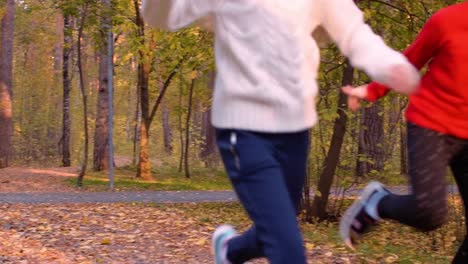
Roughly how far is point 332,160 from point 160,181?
40.0 feet

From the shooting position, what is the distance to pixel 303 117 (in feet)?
10.7

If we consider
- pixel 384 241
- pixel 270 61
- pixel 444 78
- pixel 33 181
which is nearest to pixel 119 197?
pixel 33 181

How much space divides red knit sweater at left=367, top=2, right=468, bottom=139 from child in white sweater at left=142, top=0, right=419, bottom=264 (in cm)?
48

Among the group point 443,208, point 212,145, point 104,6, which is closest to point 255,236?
point 443,208

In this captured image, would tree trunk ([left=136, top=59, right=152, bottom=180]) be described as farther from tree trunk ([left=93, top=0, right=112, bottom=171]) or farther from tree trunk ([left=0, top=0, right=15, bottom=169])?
tree trunk ([left=0, top=0, right=15, bottom=169])

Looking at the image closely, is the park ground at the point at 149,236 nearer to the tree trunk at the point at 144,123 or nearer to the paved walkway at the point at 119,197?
the paved walkway at the point at 119,197

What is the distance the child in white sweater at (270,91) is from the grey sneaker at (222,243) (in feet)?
2.31

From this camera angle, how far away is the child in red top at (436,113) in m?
3.69

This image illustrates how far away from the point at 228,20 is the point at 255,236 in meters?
1.03

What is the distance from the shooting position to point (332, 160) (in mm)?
10562

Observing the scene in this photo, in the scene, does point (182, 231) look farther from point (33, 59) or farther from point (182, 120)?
point (33, 59)

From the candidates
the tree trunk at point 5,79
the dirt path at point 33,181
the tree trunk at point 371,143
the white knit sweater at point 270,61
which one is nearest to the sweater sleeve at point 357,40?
the white knit sweater at point 270,61

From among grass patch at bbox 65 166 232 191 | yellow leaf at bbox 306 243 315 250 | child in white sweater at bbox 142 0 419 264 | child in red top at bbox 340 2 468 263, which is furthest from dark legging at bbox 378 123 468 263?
grass patch at bbox 65 166 232 191

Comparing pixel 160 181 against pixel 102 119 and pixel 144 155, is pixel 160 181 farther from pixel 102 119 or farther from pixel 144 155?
pixel 102 119
